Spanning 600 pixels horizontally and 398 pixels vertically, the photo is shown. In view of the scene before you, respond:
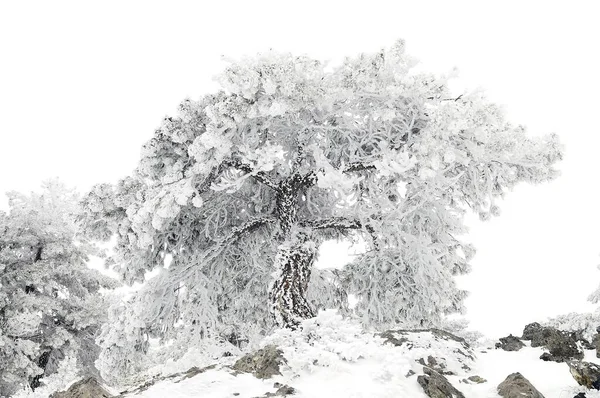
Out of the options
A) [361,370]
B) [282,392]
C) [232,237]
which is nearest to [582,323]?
[361,370]

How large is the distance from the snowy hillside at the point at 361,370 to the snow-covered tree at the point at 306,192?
3487 millimetres

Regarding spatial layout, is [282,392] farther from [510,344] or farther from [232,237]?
[232,237]

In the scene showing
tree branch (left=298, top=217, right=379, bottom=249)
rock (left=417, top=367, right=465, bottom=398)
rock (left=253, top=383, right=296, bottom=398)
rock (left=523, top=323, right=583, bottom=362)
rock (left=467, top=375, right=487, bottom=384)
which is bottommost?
rock (left=253, top=383, right=296, bottom=398)

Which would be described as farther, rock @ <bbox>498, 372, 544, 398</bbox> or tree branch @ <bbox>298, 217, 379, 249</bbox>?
tree branch @ <bbox>298, 217, 379, 249</bbox>

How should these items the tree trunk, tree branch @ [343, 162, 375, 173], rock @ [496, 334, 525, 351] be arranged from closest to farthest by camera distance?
rock @ [496, 334, 525, 351] → the tree trunk → tree branch @ [343, 162, 375, 173]

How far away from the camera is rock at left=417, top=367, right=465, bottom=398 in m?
8.05

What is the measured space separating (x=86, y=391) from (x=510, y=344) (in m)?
8.60

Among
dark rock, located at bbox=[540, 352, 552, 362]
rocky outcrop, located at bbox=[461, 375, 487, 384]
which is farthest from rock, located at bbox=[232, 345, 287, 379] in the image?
dark rock, located at bbox=[540, 352, 552, 362]

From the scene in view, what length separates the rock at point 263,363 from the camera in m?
8.49

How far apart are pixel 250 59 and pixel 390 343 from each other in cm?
711

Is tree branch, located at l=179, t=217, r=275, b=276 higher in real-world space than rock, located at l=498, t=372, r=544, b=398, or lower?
higher

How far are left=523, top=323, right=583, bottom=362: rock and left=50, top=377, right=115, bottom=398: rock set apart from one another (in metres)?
7.89

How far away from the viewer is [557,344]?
10.2 m

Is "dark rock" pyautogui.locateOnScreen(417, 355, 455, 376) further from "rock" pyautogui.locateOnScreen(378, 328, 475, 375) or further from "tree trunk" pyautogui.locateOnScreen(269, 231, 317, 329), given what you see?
"tree trunk" pyautogui.locateOnScreen(269, 231, 317, 329)
